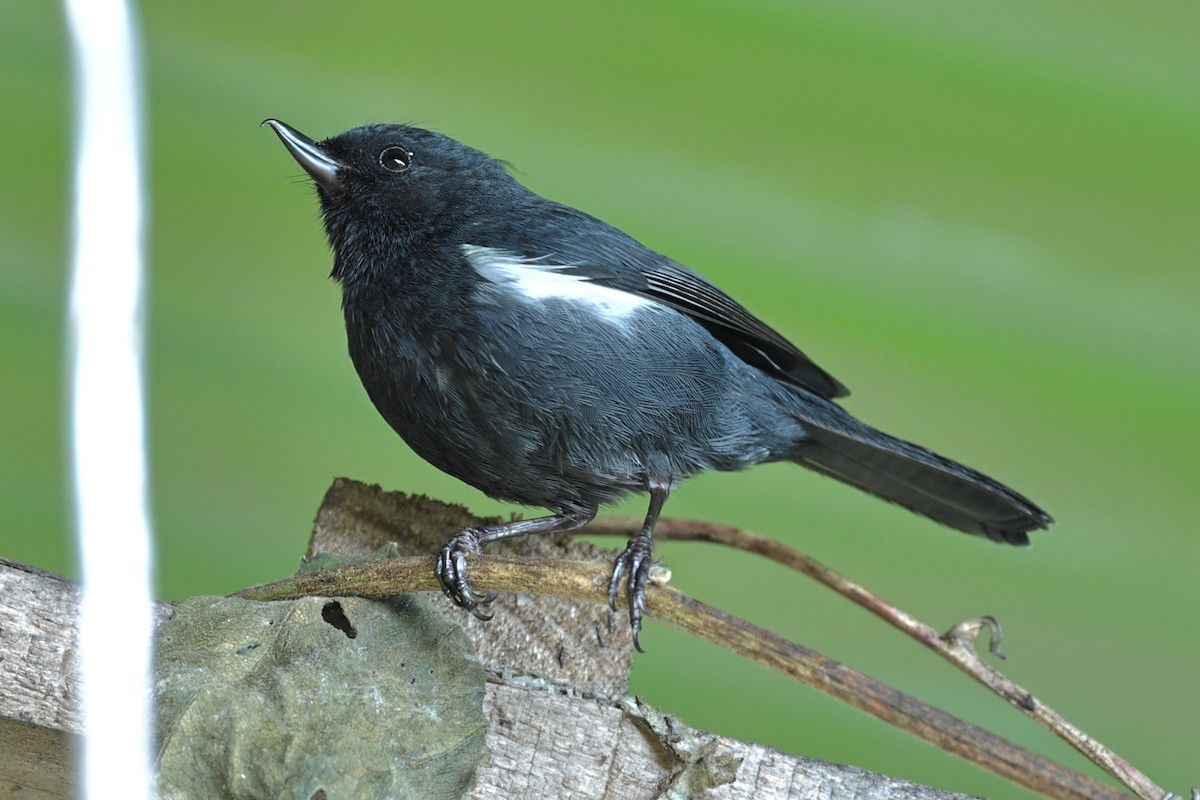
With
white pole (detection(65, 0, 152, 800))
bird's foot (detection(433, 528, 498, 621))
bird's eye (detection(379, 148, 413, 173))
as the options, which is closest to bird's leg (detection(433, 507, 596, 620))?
bird's foot (detection(433, 528, 498, 621))

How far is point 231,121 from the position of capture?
2324 millimetres

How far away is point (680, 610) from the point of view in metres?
1.46

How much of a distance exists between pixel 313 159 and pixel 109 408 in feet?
1.93

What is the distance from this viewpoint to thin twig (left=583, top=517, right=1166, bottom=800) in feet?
5.07

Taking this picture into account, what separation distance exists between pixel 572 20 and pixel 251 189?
765mm

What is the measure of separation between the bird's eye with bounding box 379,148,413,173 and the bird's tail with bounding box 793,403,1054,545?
0.80 metres

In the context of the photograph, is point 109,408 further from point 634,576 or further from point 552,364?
point 634,576

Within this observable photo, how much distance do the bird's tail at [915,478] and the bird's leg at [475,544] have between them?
0.49 metres

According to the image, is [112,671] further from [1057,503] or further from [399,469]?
[1057,503]

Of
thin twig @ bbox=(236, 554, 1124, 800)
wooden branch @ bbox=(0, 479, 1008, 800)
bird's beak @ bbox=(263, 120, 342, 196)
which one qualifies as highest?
bird's beak @ bbox=(263, 120, 342, 196)

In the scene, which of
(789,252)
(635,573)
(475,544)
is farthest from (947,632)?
(789,252)

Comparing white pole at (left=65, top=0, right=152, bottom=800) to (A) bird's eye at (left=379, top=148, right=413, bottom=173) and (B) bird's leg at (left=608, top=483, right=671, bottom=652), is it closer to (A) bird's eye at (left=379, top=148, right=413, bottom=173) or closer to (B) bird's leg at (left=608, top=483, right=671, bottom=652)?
(A) bird's eye at (left=379, top=148, right=413, bottom=173)

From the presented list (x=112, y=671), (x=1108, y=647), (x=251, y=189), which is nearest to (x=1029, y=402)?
(x=1108, y=647)

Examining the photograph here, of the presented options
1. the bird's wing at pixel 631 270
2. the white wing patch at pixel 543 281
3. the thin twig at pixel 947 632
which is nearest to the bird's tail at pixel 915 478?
the bird's wing at pixel 631 270
